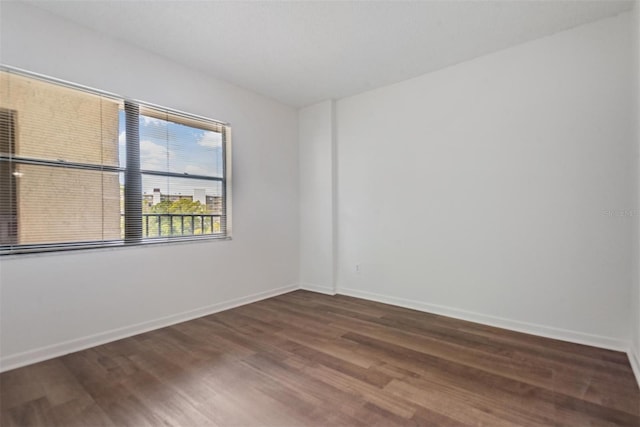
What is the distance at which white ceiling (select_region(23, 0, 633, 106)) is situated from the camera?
2.43 meters

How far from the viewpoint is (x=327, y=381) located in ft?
6.92

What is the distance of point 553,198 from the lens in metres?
2.82

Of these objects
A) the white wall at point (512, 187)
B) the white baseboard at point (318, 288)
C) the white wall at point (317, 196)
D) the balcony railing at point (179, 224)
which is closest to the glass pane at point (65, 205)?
the balcony railing at point (179, 224)

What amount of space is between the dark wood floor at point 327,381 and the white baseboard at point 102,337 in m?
0.08

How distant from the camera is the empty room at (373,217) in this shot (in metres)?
2.04

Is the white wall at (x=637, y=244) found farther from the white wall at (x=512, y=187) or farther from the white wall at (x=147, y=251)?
the white wall at (x=147, y=251)

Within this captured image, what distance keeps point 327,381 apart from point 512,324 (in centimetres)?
206

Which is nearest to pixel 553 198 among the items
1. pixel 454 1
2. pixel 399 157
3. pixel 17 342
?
pixel 399 157

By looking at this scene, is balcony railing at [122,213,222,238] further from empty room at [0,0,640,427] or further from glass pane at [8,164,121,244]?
glass pane at [8,164,121,244]

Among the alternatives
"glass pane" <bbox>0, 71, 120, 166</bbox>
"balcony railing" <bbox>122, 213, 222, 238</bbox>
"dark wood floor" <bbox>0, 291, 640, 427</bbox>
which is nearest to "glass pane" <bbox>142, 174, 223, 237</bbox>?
"balcony railing" <bbox>122, 213, 222, 238</bbox>

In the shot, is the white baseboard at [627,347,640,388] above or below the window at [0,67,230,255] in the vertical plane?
below

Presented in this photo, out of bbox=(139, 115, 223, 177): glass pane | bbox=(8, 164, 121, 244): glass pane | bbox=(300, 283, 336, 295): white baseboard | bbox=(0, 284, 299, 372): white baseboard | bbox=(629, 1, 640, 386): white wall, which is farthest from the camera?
bbox=(300, 283, 336, 295): white baseboard

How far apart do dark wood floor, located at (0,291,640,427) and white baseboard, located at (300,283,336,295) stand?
1285mm

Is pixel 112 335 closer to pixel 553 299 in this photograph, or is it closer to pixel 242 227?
pixel 242 227
